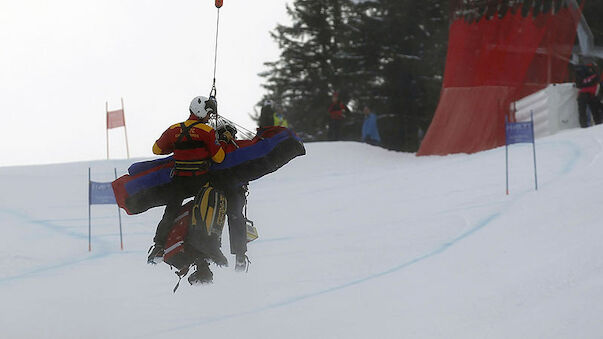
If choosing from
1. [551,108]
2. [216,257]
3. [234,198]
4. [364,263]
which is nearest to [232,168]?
[234,198]

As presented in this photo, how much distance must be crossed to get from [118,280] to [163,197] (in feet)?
11.3

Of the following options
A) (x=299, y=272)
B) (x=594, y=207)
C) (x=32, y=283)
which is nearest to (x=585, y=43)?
(x=594, y=207)

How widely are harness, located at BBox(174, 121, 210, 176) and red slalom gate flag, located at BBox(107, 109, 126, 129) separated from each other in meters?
Answer: 17.9

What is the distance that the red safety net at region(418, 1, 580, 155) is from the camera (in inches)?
877

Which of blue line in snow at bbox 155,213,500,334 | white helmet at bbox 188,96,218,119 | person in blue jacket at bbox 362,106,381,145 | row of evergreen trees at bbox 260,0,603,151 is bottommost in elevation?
blue line in snow at bbox 155,213,500,334

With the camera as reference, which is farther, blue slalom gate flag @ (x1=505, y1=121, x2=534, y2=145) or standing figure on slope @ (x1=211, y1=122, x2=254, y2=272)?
blue slalom gate flag @ (x1=505, y1=121, x2=534, y2=145)

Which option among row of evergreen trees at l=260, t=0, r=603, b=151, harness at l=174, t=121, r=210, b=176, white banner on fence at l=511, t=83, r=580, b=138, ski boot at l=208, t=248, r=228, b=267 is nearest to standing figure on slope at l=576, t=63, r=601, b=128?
white banner on fence at l=511, t=83, r=580, b=138

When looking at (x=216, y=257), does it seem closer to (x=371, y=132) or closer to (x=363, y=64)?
(x=371, y=132)

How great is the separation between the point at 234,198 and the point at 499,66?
15.0m

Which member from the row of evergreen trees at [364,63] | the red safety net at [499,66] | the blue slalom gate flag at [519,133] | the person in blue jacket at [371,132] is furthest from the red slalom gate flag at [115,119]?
the blue slalom gate flag at [519,133]

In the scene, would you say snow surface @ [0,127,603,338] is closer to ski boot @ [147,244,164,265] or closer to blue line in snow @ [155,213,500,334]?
blue line in snow @ [155,213,500,334]

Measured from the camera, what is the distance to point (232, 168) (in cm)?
902

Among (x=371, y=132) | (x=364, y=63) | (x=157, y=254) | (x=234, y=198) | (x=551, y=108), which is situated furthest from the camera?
(x=364, y=63)

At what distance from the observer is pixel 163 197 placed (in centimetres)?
912
